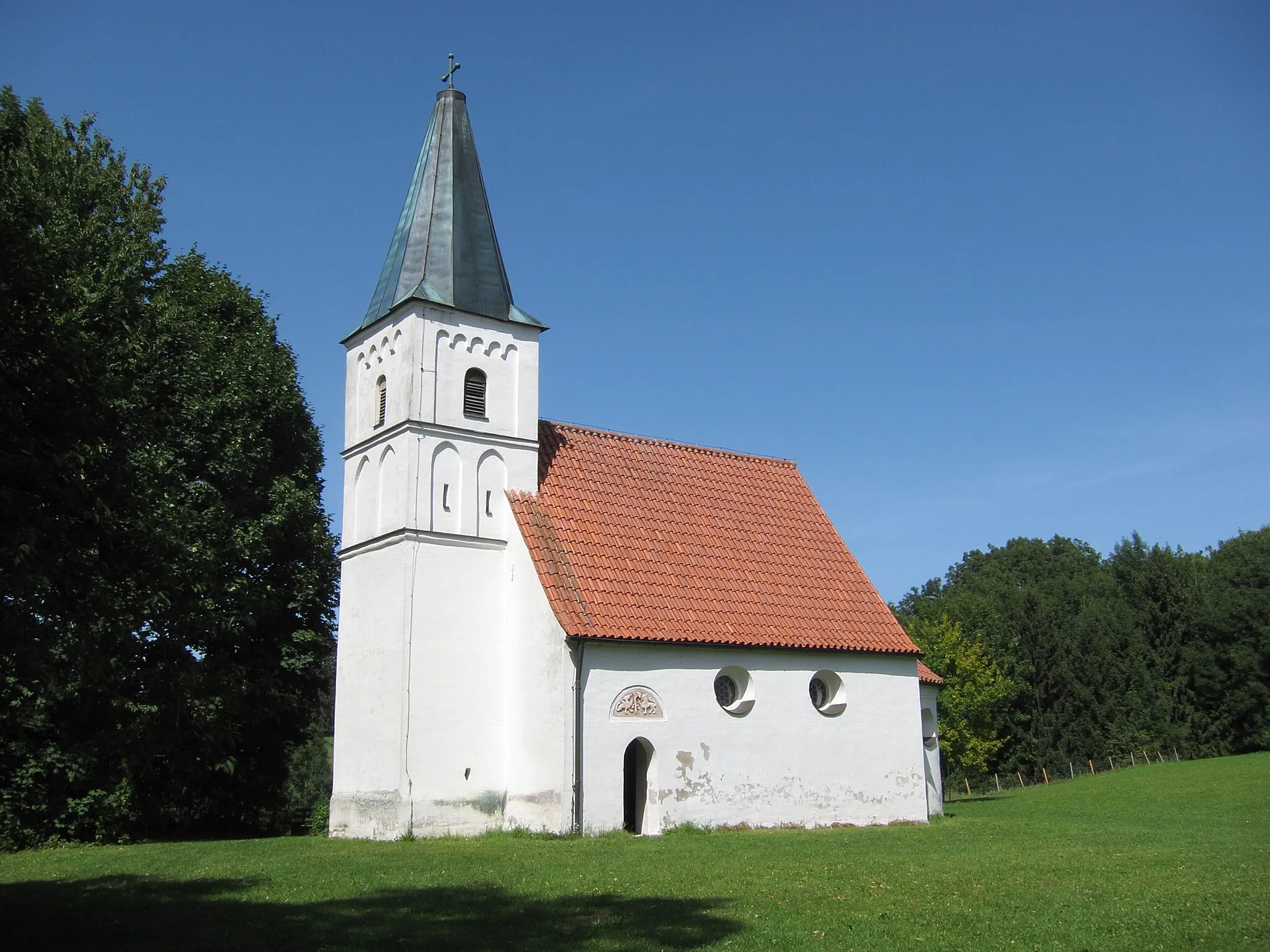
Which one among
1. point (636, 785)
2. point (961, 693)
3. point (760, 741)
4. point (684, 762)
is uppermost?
point (961, 693)

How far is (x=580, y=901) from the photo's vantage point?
1311 centimetres

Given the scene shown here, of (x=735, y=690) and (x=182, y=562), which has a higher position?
(x=182, y=562)

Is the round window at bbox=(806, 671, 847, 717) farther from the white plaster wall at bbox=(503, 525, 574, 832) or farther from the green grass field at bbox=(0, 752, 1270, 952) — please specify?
the white plaster wall at bbox=(503, 525, 574, 832)

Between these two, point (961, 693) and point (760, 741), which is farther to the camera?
point (961, 693)

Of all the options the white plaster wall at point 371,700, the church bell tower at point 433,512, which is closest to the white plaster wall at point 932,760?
the church bell tower at point 433,512

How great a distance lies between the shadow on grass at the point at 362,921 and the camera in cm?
1068

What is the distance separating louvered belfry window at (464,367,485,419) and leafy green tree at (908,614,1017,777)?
3000 cm

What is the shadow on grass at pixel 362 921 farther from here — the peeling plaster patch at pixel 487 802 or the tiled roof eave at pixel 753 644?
the peeling plaster patch at pixel 487 802

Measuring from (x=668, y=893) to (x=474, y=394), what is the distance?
14713 mm

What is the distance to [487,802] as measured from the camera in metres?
23.9

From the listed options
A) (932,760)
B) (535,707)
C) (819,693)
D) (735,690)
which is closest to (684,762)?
(735,690)

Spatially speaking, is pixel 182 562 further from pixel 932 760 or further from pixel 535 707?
pixel 932 760

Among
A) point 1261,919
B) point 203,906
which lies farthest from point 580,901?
point 1261,919

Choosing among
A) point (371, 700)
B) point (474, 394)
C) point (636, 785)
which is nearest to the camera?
point (371, 700)
